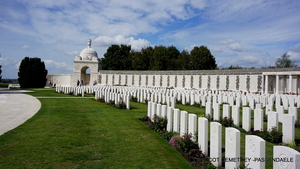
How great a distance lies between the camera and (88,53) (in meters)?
50.3

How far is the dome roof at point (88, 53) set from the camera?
1950 inches

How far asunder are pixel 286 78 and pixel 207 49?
24.6 metres

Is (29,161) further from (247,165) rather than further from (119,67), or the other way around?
(119,67)

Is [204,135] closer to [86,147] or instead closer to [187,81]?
[86,147]

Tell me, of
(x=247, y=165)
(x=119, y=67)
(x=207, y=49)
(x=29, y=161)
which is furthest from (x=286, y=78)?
(x=119, y=67)

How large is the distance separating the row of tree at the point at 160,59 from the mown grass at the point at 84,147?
46673 millimetres

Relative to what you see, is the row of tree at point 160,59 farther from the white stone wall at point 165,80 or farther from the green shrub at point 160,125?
the green shrub at point 160,125

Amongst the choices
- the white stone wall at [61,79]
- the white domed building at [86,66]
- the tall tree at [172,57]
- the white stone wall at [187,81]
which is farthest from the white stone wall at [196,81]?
the white stone wall at [61,79]

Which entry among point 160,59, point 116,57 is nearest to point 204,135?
point 160,59

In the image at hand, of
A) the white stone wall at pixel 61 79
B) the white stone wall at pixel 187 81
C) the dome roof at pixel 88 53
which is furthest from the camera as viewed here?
the white stone wall at pixel 61 79

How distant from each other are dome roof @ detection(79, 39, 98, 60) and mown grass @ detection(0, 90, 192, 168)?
136 feet

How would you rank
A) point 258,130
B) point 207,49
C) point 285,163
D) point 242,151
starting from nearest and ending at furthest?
point 285,163, point 242,151, point 258,130, point 207,49

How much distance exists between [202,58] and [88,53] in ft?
A: 86.6

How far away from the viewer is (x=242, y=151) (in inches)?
254
